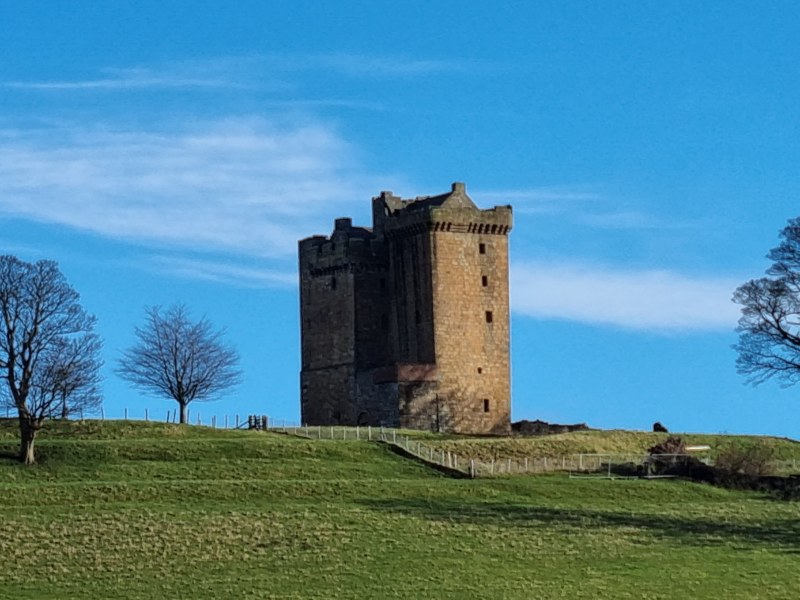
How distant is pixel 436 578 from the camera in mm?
46188

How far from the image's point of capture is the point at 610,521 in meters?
57.5

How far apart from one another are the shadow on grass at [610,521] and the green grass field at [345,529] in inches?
3.8

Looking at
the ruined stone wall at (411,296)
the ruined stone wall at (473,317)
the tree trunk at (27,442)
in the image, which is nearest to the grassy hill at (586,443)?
the ruined stone wall at (473,317)

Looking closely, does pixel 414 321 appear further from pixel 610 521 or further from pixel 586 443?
pixel 610 521

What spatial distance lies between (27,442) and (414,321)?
30465 mm

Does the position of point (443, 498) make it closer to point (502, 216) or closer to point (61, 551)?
point (61, 551)

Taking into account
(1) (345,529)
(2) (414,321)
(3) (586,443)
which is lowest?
(1) (345,529)

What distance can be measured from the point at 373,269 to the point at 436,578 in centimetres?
5005

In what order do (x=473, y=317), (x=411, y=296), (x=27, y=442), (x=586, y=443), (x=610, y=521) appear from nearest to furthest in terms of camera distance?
1. (x=610, y=521)
2. (x=27, y=442)
3. (x=586, y=443)
4. (x=473, y=317)
5. (x=411, y=296)

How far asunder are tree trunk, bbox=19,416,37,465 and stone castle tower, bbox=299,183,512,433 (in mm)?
26267

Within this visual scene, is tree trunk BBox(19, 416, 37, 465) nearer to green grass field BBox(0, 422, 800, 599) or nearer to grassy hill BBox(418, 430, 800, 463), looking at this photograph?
green grass field BBox(0, 422, 800, 599)

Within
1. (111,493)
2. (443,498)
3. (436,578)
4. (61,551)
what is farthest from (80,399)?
(436,578)

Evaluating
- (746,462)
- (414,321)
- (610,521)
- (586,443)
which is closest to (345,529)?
(610,521)

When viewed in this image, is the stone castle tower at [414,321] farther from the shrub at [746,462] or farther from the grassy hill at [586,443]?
the shrub at [746,462]
